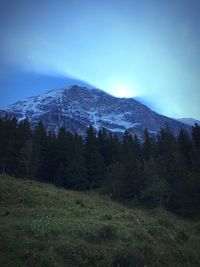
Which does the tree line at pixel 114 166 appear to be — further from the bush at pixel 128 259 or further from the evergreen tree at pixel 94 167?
the bush at pixel 128 259

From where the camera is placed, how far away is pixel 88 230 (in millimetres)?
19266

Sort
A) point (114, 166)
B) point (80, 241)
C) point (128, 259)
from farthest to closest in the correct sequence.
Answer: point (114, 166), point (80, 241), point (128, 259)

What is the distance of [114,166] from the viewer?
2456 inches

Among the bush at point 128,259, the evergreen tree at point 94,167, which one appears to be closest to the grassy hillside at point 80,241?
the bush at point 128,259

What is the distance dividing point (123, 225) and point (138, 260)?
25.7 ft

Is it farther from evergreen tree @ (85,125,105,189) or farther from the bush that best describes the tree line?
the bush

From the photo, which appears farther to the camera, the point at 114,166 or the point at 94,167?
the point at 94,167

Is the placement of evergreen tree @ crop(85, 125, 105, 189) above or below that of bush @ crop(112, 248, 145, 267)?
above

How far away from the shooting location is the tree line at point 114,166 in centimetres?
4841

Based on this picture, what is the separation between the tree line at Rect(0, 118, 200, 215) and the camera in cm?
4841

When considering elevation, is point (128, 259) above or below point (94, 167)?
below

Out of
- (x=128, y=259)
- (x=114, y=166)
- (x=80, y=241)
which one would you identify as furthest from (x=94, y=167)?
(x=128, y=259)

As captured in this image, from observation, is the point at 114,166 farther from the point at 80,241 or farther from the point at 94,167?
the point at 80,241

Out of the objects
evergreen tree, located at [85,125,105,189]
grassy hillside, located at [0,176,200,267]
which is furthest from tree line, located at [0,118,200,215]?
grassy hillside, located at [0,176,200,267]
